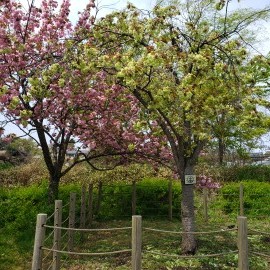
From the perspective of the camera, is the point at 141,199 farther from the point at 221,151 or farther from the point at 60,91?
the point at 221,151

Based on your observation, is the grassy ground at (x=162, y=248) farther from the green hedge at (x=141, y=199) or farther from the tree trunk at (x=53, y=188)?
the tree trunk at (x=53, y=188)

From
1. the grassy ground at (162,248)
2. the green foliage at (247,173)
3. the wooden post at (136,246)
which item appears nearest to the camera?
the wooden post at (136,246)

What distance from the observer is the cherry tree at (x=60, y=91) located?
852 centimetres

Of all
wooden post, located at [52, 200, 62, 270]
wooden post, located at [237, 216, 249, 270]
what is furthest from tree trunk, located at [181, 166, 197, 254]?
wooden post, located at [237, 216, 249, 270]

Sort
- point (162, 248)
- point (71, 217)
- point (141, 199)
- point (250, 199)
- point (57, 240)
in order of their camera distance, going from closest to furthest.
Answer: point (57, 240) < point (71, 217) < point (162, 248) < point (141, 199) < point (250, 199)

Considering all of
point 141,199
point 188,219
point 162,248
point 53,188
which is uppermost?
point 53,188

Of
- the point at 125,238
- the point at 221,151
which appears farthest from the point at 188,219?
the point at 221,151

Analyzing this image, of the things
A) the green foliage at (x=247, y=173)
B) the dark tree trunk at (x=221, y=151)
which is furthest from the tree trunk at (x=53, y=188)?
the dark tree trunk at (x=221, y=151)

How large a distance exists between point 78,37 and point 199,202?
31.1ft

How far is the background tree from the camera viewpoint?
7.50 m

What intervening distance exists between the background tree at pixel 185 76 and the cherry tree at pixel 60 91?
84 centimetres

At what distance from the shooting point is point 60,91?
9469 millimetres

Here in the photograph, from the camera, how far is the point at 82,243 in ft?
32.2

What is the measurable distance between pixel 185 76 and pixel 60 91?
3.55 meters
